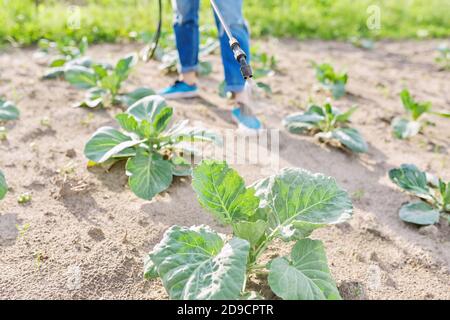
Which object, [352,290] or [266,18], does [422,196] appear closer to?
[352,290]

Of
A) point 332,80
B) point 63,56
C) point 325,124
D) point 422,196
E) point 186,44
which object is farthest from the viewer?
point 63,56

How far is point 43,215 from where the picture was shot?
7.96 feet

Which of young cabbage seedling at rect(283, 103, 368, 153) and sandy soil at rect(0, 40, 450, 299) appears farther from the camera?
young cabbage seedling at rect(283, 103, 368, 153)

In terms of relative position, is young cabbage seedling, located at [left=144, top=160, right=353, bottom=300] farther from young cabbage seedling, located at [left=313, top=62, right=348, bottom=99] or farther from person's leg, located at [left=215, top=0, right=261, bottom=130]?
young cabbage seedling, located at [left=313, top=62, right=348, bottom=99]


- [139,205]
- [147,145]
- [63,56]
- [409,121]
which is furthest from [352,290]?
[63,56]

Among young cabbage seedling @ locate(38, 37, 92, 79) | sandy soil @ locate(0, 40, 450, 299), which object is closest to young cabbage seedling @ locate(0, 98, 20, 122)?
sandy soil @ locate(0, 40, 450, 299)

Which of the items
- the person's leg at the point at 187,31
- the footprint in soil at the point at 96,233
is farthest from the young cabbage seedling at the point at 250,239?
the person's leg at the point at 187,31

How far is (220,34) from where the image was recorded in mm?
3201

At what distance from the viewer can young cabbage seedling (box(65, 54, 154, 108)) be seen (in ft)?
11.4

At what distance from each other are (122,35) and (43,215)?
3.24 meters

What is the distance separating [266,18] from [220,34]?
9.76ft

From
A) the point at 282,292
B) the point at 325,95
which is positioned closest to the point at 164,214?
the point at 282,292

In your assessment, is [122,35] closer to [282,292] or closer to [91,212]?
[91,212]

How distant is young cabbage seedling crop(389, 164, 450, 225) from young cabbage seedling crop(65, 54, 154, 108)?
1693mm
